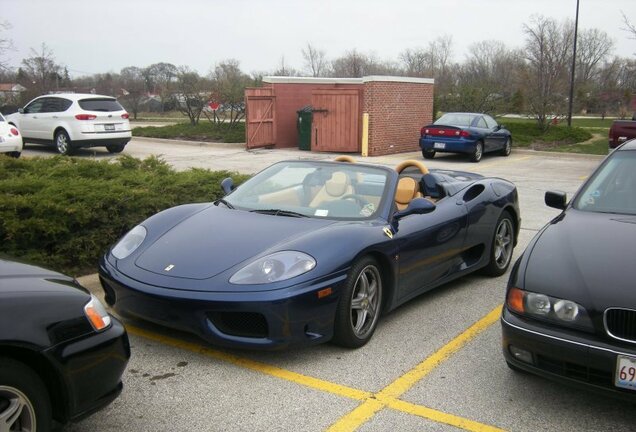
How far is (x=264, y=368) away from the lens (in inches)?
148

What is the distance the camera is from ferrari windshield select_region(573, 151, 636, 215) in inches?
164

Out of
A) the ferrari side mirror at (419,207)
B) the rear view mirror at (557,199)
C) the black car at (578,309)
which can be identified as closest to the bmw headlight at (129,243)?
the ferrari side mirror at (419,207)

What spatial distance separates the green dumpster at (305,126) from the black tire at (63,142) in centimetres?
756

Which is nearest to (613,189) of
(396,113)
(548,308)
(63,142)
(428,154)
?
(548,308)

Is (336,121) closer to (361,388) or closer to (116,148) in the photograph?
(116,148)

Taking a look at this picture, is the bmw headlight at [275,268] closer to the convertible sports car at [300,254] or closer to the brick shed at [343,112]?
the convertible sports car at [300,254]

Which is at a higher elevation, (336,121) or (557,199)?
(336,121)

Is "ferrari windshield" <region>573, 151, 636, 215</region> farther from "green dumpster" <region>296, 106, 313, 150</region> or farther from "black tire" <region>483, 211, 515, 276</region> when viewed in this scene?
"green dumpster" <region>296, 106, 313, 150</region>

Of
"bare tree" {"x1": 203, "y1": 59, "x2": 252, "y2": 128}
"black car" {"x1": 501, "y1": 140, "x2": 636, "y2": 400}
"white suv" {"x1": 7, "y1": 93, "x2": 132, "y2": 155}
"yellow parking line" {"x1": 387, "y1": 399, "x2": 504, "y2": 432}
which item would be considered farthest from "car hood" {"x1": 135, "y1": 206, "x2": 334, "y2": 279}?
"bare tree" {"x1": 203, "y1": 59, "x2": 252, "y2": 128}

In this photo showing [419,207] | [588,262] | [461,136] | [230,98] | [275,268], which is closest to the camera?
[588,262]

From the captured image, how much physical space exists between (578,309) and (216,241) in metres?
2.33

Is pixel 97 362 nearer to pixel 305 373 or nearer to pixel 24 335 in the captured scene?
pixel 24 335

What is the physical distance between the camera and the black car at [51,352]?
2326 mm

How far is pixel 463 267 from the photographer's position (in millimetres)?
5395
